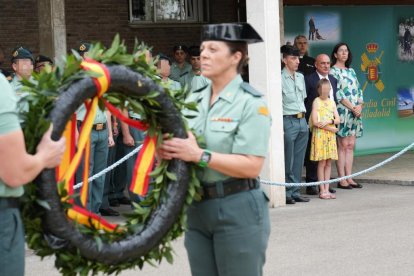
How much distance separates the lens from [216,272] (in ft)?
16.6

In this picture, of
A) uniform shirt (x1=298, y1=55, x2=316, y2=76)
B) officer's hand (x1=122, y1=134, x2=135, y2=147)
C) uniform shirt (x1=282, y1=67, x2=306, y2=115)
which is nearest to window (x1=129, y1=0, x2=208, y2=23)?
uniform shirt (x1=298, y1=55, x2=316, y2=76)

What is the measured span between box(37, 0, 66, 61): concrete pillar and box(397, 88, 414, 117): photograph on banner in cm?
763

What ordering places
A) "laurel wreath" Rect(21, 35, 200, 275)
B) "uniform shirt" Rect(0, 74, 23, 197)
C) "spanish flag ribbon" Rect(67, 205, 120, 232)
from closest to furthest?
1. "uniform shirt" Rect(0, 74, 23, 197)
2. "laurel wreath" Rect(21, 35, 200, 275)
3. "spanish flag ribbon" Rect(67, 205, 120, 232)

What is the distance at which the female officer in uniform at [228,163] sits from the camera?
16.2 ft

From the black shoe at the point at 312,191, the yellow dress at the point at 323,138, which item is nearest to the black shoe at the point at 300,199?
the yellow dress at the point at 323,138

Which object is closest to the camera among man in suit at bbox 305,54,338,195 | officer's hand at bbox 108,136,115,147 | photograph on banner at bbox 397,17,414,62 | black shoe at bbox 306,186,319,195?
officer's hand at bbox 108,136,115,147

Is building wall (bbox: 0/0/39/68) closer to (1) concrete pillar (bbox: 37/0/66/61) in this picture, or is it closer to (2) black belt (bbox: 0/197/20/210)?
(1) concrete pillar (bbox: 37/0/66/61)

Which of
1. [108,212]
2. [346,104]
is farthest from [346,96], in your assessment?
[108,212]

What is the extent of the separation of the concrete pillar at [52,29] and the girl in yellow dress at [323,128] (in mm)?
3687

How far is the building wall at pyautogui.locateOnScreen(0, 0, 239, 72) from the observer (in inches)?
632

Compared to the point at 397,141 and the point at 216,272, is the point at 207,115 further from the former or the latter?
the point at 397,141

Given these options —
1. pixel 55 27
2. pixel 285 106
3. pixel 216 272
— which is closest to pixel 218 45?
pixel 216 272

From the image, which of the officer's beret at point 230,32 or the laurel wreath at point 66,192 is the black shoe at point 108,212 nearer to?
the laurel wreath at point 66,192

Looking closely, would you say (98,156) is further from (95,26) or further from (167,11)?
(167,11)
